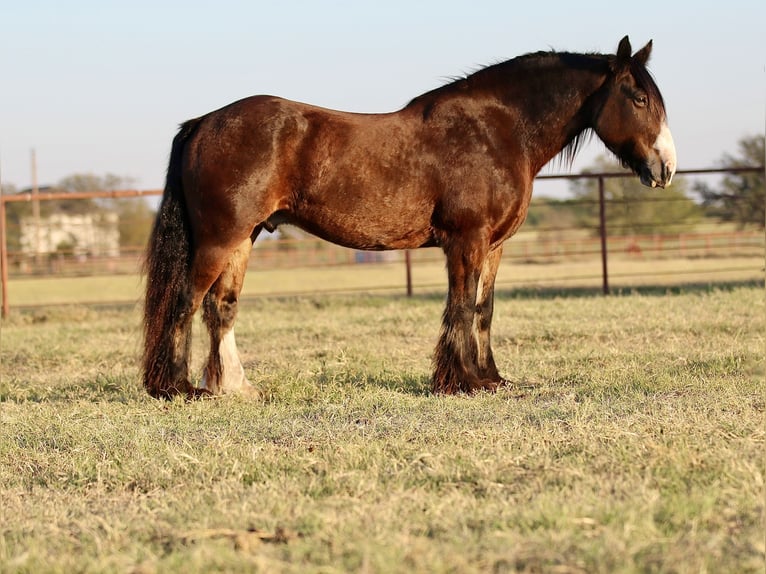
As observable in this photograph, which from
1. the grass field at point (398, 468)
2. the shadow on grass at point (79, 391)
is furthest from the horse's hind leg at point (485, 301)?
the shadow on grass at point (79, 391)

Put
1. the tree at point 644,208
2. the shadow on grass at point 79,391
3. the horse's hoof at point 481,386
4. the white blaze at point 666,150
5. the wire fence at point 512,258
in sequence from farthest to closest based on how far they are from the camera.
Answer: the tree at point 644,208 → the wire fence at point 512,258 → the shadow on grass at point 79,391 → the white blaze at point 666,150 → the horse's hoof at point 481,386

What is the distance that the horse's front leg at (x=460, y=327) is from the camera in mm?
6184

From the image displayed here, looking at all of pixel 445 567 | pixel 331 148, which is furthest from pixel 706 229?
pixel 445 567

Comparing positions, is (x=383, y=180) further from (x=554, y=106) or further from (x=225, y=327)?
(x=225, y=327)

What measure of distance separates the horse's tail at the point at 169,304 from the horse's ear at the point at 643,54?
311 cm

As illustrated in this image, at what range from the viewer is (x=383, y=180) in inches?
246

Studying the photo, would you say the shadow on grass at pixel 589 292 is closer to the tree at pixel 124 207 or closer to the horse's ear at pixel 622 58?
the horse's ear at pixel 622 58

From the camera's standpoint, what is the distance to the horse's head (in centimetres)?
635

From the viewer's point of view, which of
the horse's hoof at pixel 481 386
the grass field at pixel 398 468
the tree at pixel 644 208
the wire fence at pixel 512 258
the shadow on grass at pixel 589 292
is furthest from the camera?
the tree at pixel 644 208

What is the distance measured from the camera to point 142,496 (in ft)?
12.4

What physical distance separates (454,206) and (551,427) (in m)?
2.03

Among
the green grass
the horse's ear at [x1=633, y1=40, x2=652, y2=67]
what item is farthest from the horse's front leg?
the green grass

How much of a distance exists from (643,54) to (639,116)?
43cm

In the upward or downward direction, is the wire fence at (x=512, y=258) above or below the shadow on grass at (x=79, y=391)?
above
